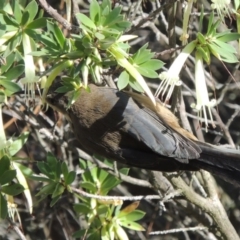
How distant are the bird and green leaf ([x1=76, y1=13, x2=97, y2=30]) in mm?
933

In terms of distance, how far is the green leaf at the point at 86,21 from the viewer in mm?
2457

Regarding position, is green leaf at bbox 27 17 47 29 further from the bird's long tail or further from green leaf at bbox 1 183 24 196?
the bird's long tail

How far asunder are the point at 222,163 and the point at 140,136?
0.45 m

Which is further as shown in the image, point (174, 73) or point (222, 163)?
point (222, 163)

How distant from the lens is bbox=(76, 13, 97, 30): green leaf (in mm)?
2457

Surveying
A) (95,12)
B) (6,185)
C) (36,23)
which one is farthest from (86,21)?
(6,185)

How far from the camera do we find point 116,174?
358 centimetres

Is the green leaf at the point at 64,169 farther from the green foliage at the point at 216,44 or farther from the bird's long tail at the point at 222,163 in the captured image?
the green foliage at the point at 216,44

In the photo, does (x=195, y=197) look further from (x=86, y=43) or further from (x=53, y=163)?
(x=86, y=43)

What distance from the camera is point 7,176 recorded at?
2.93 m

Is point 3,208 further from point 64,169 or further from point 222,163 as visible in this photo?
point 222,163

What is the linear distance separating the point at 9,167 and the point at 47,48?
0.68 meters

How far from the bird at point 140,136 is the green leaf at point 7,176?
1.91 ft

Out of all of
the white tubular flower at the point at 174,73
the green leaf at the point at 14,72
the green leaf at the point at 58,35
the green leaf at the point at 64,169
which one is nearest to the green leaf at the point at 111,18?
the green leaf at the point at 58,35
